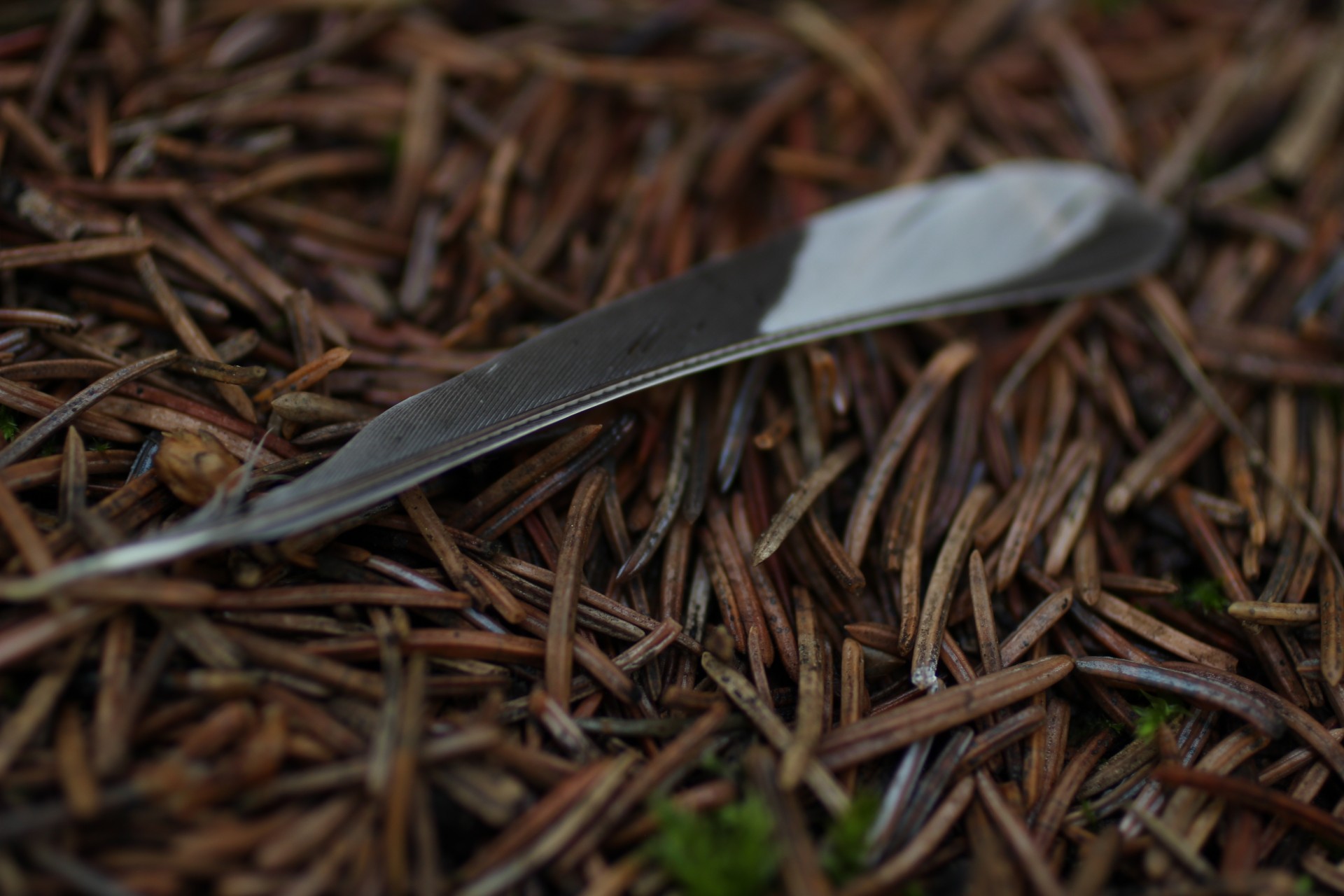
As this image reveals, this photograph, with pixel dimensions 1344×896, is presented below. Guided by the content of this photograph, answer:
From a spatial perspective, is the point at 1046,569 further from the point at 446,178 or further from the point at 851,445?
the point at 446,178

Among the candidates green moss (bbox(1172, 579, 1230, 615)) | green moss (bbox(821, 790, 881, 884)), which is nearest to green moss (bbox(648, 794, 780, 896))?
green moss (bbox(821, 790, 881, 884))

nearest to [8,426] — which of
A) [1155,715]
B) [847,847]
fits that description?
[847,847]

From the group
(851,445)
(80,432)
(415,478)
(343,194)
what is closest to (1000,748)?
(851,445)

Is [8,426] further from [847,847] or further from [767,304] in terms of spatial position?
[847,847]

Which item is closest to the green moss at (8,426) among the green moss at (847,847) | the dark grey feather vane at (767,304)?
the dark grey feather vane at (767,304)

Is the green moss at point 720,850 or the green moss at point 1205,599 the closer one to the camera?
the green moss at point 720,850

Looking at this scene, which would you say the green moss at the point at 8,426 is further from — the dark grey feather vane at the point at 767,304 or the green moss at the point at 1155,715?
the green moss at the point at 1155,715

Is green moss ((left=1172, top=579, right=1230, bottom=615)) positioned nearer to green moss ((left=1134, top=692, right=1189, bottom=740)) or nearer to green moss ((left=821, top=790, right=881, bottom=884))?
green moss ((left=1134, top=692, right=1189, bottom=740))
